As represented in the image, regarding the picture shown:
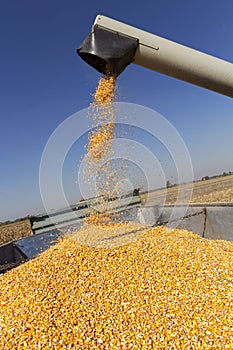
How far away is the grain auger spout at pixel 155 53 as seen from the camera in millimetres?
1614

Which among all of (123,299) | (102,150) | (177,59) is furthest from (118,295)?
(177,59)

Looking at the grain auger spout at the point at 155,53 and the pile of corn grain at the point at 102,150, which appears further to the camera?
→ the pile of corn grain at the point at 102,150

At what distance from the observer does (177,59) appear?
5.30 ft

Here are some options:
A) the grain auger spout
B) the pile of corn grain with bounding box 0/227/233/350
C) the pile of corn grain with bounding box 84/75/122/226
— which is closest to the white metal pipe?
the grain auger spout

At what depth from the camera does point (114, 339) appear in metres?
1.70

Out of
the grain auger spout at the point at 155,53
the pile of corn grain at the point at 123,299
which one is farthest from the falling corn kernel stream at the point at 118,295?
the grain auger spout at the point at 155,53

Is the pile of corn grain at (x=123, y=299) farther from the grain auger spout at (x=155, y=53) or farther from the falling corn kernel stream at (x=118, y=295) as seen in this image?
the grain auger spout at (x=155, y=53)

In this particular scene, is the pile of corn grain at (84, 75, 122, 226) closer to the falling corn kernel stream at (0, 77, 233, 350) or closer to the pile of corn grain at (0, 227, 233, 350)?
the falling corn kernel stream at (0, 77, 233, 350)

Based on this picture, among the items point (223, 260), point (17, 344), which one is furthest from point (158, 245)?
Answer: point (17, 344)

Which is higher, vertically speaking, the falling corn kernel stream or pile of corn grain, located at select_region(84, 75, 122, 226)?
pile of corn grain, located at select_region(84, 75, 122, 226)

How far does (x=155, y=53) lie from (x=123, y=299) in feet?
5.68

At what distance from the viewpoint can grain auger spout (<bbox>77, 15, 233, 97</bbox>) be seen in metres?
1.61

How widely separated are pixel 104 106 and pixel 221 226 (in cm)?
208

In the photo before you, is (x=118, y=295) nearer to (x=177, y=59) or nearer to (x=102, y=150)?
(x=102, y=150)
